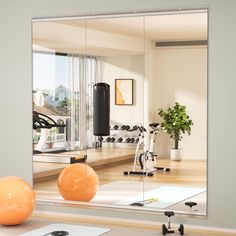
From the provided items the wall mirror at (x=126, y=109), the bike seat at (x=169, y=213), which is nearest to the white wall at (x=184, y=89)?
the wall mirror at (x=126, y=109)

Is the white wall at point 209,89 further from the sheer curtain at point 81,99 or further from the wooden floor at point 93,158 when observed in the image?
the sheer curtain at point 81,99

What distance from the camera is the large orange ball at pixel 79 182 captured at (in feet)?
19.3

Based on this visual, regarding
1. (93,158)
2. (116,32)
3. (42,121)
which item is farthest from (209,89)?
(42,121)

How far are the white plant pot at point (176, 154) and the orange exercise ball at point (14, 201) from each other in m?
1.37

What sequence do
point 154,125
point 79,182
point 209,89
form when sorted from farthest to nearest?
point 79,182 → point 154,125 → point 209,89

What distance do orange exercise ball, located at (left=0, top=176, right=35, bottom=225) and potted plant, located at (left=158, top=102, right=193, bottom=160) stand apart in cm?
142

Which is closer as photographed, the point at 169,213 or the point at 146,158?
the point at 169,213

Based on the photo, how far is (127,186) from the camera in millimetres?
5738

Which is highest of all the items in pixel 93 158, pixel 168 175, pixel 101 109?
pixel 101 109

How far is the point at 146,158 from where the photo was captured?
568 cm

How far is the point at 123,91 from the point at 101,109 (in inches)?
12.3

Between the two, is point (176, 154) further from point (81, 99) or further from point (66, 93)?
point (66, 93)

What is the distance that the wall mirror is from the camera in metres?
5.46

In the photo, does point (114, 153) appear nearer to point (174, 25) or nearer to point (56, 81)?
point (56, 81)
